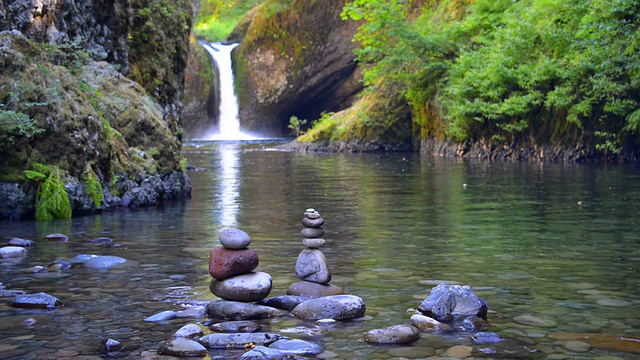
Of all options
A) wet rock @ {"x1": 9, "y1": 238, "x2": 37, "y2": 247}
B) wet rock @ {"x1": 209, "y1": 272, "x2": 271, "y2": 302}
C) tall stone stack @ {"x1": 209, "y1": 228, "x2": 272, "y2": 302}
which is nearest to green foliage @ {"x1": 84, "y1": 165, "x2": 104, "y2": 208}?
wet rock @ {"x1": 9, "y1": 238, "x2": 37, "y2": 247}

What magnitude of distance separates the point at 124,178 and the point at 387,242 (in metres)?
5.93

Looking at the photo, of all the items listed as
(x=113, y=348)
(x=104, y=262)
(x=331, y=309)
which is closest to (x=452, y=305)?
(x=331, y=309)

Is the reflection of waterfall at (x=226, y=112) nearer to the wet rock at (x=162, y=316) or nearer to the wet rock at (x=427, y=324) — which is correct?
the wet rock at (x=162, y=316)

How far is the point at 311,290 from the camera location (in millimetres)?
5992

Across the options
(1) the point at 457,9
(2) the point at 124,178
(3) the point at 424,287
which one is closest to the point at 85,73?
(2) the point at 124,178

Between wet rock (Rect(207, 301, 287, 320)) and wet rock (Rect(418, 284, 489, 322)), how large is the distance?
1.09m

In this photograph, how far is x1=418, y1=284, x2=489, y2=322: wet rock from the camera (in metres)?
5.23

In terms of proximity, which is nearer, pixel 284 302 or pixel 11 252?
pixel 284 302

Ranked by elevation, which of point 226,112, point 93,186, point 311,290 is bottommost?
point 311,290

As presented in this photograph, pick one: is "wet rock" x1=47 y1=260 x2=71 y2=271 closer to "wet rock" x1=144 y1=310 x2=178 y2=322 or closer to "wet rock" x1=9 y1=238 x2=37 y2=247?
"wet rock" x1=9 y1=238 x2=37 y2=247

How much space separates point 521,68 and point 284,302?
2211 cm

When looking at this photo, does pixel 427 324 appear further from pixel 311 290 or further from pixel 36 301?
pixel 36 301

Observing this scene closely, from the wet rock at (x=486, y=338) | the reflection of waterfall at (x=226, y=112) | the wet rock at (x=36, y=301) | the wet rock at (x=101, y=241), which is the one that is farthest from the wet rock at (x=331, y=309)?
Answer: the reflection of waterfall at (x=226, y=112)

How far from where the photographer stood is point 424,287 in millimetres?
6320
